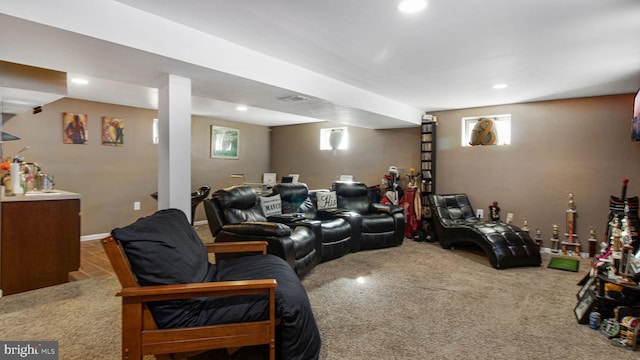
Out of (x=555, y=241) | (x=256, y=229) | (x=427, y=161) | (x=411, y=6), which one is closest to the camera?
(x=411, y=6)

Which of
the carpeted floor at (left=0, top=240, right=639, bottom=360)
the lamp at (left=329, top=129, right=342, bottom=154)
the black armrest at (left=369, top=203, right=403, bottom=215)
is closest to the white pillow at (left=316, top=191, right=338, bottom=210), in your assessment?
the black armrest at (left=369, top=203, right=403, bottom=215)

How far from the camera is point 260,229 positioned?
10.3 feet

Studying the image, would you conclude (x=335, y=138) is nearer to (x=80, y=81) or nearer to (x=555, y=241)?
(x=555, y=241)

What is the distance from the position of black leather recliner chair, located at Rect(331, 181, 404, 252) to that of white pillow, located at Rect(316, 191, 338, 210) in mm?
115

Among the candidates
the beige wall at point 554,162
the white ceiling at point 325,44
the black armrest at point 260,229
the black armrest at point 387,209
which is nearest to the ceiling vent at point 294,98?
the white ceiling at point 325,44

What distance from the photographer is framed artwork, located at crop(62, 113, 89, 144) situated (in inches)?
194

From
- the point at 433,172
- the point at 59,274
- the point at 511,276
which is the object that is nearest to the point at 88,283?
the point at 59,274

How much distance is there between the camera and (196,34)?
250 centimetres

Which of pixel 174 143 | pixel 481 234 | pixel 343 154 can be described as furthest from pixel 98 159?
pixel 481 234

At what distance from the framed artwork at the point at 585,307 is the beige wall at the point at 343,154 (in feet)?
11.5

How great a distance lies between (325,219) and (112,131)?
3.85m

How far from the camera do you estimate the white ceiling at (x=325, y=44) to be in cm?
203

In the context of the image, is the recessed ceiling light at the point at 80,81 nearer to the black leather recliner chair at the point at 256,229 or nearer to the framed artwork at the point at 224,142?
the black leather recliner chair at the point at 256,229

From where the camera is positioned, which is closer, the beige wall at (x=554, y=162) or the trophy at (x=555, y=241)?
the beige wall at (x=554, y=162)
